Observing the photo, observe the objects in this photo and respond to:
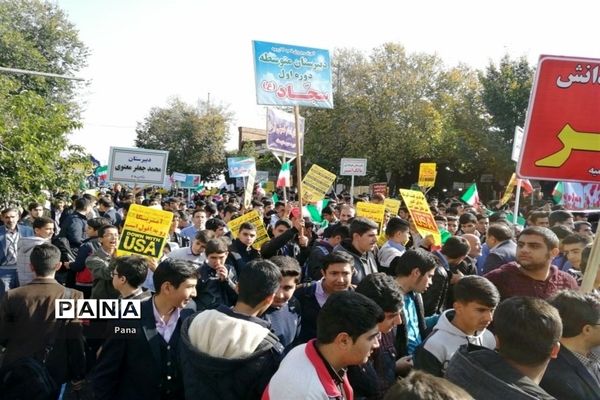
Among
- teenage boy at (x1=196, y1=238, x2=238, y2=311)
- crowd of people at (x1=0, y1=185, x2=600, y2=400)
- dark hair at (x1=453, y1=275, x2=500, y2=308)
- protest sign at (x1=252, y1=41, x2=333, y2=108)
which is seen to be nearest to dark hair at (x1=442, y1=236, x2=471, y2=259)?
crowd of people at (x1=0, y1=185, x2=600, y2=400)

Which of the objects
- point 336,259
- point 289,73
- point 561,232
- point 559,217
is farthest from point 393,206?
point 336,259

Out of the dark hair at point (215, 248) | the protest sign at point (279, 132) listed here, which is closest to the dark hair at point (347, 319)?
the dark hair at point (215, 248)

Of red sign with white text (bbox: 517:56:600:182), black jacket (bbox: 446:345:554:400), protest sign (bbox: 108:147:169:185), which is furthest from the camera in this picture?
protest sign (bbox: 108:147:169:185)

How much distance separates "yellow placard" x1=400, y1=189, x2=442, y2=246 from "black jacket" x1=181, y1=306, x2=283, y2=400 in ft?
16.0

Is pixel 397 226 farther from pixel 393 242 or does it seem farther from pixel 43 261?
pixel 43 261

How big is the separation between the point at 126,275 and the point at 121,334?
0.85 meters

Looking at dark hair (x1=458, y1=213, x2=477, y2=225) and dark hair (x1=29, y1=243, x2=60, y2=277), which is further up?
dark hair (x1=29, y1=243, x2=60, y2=277)

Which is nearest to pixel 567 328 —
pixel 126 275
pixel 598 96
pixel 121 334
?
pixel 598 96

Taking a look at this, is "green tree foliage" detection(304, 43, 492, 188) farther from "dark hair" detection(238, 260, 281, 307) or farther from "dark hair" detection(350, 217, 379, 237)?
"dark hair" detection(238, 260, 281, 307)

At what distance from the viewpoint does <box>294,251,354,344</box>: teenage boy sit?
443 centimetres

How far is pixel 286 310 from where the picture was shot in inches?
166

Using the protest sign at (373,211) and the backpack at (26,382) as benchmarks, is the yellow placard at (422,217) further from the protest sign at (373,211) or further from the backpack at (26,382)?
the backpack at (26,382)

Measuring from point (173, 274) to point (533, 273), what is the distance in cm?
294

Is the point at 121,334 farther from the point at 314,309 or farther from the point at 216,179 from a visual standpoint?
the point at 216,179
